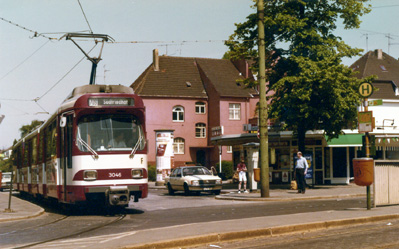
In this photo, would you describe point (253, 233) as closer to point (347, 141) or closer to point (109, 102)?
point (109, 102)

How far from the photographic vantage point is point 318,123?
29656 mm

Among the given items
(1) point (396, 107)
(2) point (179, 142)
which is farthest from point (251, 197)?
(1) point (396, 107)

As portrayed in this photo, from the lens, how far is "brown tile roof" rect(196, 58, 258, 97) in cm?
6159

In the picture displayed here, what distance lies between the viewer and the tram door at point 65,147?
53.7 ft

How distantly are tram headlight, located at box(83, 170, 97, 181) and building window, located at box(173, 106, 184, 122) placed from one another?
46.0 metres

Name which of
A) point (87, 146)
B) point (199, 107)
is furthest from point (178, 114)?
point (87, 146)

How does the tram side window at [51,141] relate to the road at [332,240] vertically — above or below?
above

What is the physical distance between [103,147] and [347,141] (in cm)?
2159

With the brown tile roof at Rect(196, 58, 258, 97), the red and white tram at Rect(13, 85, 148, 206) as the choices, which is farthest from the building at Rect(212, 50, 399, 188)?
the brown tile roof at Rect(196, 58, 258, 97)

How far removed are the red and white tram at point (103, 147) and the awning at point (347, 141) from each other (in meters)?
20.0

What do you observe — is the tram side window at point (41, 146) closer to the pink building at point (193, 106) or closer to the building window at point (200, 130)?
the pink building at point (193, 106)

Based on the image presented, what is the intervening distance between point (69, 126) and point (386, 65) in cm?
5627

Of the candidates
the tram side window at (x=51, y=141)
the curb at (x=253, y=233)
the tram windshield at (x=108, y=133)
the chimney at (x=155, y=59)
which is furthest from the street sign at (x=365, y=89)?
the chimney at (x=155, y=59)

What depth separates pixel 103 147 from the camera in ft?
52.7
